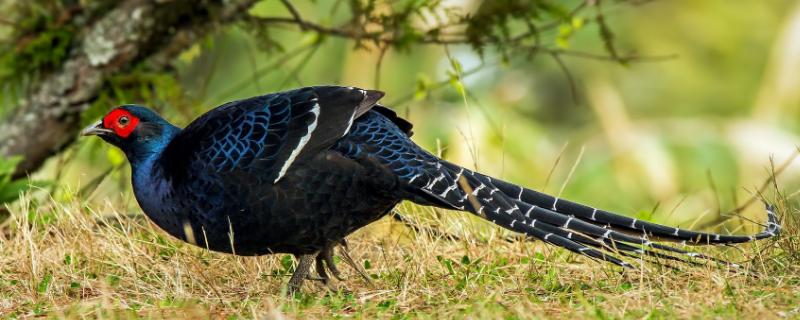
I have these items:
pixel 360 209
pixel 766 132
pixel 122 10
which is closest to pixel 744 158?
pixel 766 132

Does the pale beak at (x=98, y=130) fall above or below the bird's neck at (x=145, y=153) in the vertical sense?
above

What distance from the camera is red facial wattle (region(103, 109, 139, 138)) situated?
5344 mm

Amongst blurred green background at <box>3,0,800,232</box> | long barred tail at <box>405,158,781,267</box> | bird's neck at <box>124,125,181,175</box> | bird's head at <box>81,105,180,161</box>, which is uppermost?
bird's head at <box>81,105,180,161</box>

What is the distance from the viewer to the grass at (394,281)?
14.4 ft

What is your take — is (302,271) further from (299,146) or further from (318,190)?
(299,146)

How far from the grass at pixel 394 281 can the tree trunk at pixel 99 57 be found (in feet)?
4.18

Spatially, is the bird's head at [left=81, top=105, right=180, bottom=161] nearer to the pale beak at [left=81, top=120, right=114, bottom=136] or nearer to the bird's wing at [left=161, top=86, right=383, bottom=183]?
the pale beak at [left=81, top=120, right=114, bottom=136]

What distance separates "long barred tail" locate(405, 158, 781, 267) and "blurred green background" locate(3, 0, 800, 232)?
72 cm

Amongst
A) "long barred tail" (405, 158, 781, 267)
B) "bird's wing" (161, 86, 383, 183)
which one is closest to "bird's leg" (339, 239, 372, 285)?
"long barred tail" (405, 158, 781, 267)

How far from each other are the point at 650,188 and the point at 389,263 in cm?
996

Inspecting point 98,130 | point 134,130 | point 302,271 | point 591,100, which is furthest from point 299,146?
point 591,100

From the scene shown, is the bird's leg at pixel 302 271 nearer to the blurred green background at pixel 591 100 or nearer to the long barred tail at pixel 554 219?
the long barred tail at pixel 554 219

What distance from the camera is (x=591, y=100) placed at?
909 inches

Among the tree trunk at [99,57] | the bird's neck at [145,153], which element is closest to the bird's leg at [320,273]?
the bird's neck at [145,153]
